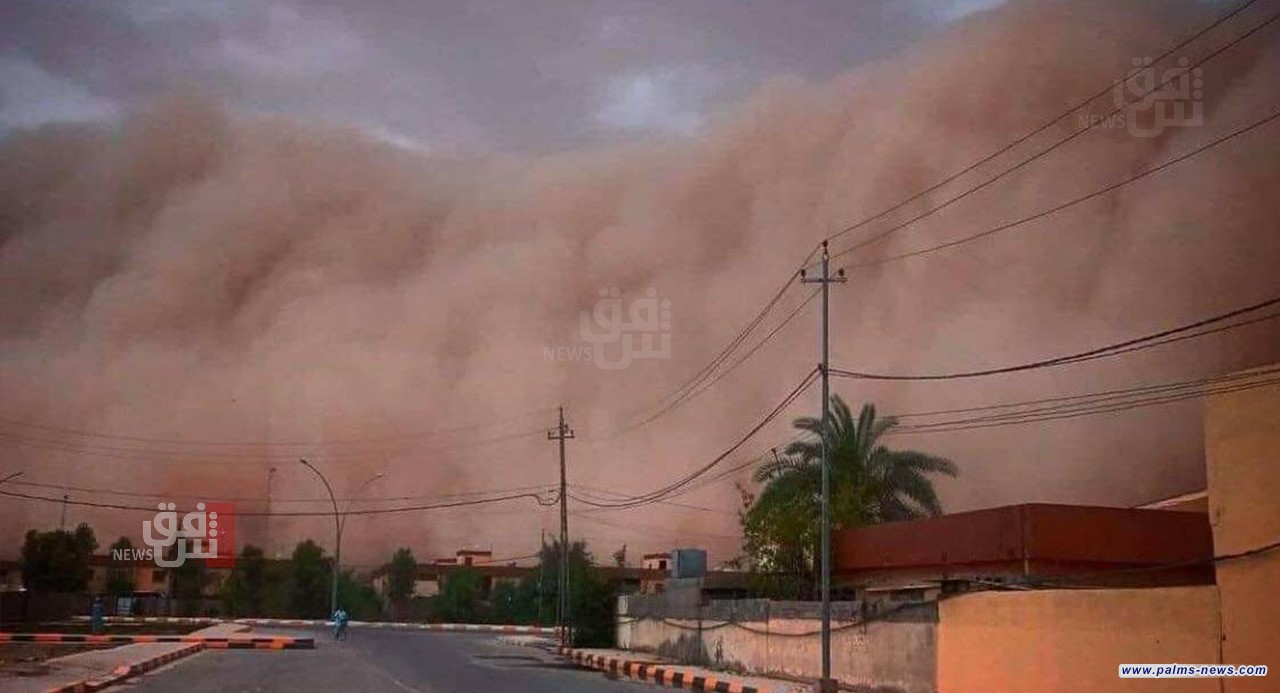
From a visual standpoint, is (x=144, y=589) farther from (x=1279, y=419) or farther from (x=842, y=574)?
(x=1279, y=419)

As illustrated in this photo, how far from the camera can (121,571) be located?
64312 millimetres

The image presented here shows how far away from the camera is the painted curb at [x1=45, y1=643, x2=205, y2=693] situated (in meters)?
14.1

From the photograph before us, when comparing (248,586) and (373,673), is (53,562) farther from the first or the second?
(373,673)

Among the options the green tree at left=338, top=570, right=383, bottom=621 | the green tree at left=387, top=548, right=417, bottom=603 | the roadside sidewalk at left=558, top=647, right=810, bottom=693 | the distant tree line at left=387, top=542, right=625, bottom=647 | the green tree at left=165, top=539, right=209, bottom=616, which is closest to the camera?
the roadside sidewalk at left=558, top=647, right=810, bottom=693

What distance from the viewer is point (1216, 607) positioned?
398 inches

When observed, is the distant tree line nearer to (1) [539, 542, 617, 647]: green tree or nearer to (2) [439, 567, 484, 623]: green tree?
(2) [439, 567, 484, 623]: green tree

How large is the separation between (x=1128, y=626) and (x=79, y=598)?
43.5 metres

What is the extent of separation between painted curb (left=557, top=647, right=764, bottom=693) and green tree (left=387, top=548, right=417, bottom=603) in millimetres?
40903

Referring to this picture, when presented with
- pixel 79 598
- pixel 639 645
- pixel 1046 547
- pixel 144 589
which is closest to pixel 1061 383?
pixel 639 645

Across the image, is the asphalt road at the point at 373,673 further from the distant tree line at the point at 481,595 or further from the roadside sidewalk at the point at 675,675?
the distant tree line at the point at 481,595

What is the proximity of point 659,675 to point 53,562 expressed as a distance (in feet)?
136

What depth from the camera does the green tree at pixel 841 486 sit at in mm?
23031

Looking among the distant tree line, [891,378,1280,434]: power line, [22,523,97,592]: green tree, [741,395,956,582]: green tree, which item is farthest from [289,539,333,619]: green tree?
[741,395,956,582]: green tree

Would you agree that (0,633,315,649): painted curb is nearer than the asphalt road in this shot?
No
